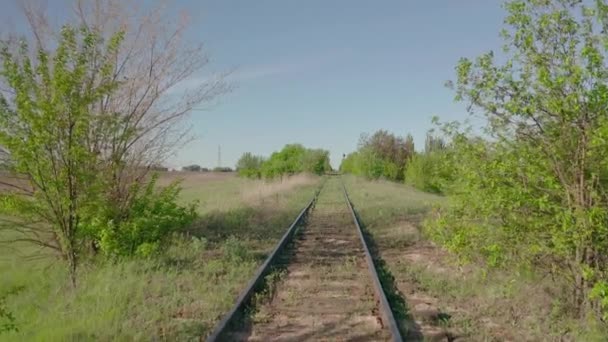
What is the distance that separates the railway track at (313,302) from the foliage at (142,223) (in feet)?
6.84

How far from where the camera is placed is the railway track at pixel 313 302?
595cm

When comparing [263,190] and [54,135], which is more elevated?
[54,135]

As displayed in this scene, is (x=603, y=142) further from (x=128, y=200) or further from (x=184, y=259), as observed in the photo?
(x=128, y=200)

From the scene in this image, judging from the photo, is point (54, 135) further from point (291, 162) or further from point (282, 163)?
point (291, 162)

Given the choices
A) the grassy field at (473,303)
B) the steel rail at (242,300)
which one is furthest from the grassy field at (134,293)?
the grassy field at (473,303)

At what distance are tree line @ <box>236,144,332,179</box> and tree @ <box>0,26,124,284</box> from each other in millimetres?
58252

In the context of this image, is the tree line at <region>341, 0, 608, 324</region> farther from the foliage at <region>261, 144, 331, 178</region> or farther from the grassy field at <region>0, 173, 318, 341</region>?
the foliage at <region>261, 144, 331, 178</region>

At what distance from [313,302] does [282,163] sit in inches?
2742

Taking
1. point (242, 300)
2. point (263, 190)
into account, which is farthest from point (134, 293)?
point (263, 190)

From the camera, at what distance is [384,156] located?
72125 millimetres

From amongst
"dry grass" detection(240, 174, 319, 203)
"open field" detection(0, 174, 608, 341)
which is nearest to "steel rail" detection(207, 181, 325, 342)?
"open field" detection(0, 174, 608, 341)

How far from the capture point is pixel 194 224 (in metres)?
15.6

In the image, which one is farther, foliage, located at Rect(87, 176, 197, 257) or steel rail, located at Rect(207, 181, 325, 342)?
foliage, located at Rect(87, 176, 197, 257)

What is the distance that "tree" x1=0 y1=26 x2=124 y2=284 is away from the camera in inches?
296
